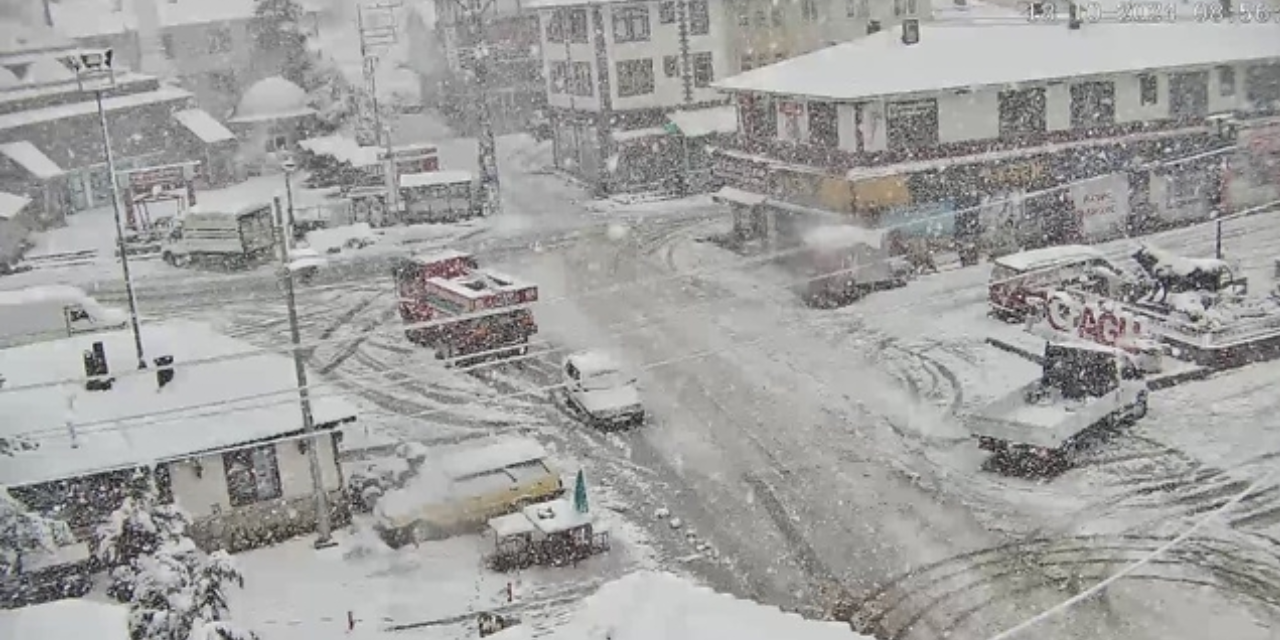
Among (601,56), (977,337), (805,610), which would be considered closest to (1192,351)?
(977,337)

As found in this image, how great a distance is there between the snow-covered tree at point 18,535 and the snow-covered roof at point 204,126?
108 ft

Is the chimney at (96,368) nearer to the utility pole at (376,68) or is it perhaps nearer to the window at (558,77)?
the utility pole at (376,68)

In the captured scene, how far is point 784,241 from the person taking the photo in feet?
111

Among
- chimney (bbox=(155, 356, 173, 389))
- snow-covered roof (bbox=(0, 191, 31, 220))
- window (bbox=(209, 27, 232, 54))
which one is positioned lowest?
chimney (bbox=(155, 356, 173, 389))

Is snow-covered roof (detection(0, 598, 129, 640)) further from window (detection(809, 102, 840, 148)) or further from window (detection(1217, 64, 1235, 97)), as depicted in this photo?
window (detection(1217, 64, 1235, 97))

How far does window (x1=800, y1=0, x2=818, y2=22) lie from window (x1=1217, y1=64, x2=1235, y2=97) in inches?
580

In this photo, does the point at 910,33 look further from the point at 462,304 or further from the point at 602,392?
the point at 602,392

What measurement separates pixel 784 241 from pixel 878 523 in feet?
53.6

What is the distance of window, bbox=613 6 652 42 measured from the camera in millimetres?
43000

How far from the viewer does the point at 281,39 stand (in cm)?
5475

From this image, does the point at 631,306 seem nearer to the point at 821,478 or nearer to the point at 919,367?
the point at 919,367
